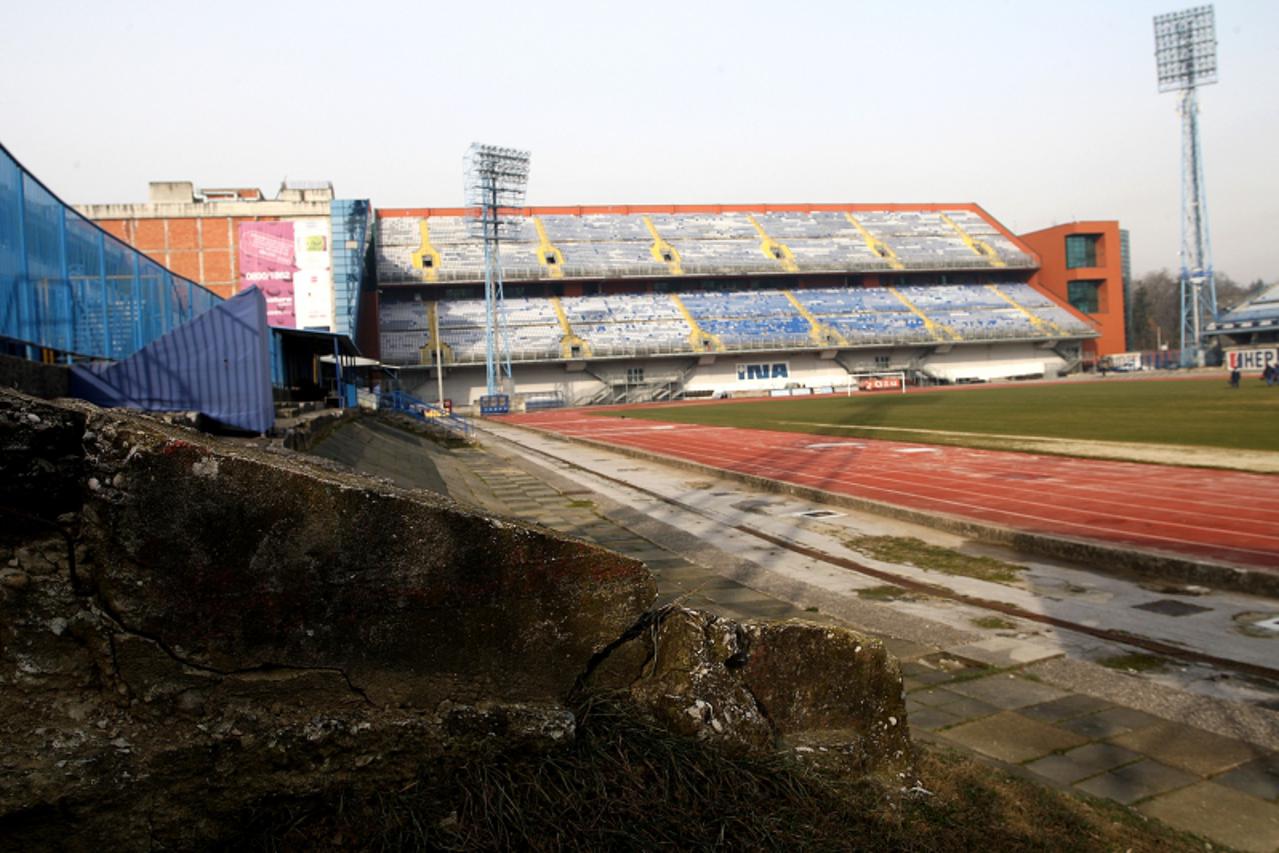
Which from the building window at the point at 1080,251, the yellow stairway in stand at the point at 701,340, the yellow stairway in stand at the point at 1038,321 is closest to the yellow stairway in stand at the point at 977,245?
the yellow stairway in stand at the point at 1038,321

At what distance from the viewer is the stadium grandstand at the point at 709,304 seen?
2435 inches

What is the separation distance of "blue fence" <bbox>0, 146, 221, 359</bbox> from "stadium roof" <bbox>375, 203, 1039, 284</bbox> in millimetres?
54232

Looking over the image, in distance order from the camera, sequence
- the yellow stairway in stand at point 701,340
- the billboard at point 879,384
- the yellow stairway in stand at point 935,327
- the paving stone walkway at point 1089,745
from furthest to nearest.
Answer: the yellow stairway in stand at point 935,327, the yellow stairway in stand at point 701,340, the billboard at point 879,384, the paving stone walkway at point 1089,745

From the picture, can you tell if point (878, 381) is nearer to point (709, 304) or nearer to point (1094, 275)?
point (709, 304)

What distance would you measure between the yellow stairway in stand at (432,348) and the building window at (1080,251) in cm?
4987

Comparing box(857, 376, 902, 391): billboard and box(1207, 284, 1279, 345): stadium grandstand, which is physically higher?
box(1207, 284, 1279, 345): stadium grandstand

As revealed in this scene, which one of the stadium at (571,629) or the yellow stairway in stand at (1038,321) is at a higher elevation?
the yellow stairway in stand at (1038,321)

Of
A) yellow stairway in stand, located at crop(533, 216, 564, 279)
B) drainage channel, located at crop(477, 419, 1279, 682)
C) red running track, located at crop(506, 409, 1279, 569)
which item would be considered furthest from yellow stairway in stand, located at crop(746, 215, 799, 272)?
drainage channel, located at crop(477, 419, 1279, 682)

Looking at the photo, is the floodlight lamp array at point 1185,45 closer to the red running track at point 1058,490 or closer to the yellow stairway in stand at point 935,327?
the yellow stairway in stand at point 935,327

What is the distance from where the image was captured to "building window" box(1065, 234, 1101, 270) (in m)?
72.4

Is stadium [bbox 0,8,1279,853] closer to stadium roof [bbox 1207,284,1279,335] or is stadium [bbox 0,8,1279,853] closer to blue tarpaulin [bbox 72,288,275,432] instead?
blue tarpaulin [bbox 72,288,275,432]

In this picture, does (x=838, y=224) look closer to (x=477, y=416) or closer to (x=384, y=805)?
(x=477, y=416)

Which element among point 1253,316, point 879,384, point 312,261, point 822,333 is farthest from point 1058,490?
point 1253,316

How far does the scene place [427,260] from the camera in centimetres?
6506
